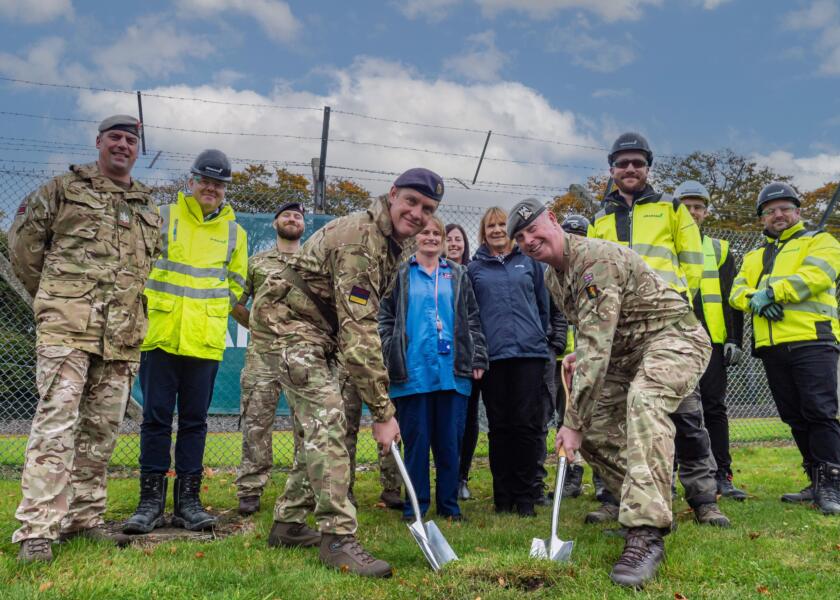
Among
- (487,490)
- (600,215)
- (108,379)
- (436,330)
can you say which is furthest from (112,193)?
(487,490)

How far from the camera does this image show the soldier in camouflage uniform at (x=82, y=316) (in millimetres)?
Result: 3771

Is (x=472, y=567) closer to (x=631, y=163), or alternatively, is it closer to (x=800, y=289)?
(x=631, y=163)

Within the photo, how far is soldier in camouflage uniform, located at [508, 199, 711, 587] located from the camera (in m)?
3.50

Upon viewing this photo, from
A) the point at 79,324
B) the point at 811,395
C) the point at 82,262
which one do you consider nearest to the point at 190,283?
the point at 82,262

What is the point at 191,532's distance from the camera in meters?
4.63

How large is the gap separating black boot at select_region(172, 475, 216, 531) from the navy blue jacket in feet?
7.42

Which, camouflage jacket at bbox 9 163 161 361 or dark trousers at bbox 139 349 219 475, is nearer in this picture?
camouflage jacket at bbox 9 163 161 361

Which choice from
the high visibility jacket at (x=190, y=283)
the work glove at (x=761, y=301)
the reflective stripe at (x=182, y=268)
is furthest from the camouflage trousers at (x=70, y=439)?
the work glove at (x=761, y=301)

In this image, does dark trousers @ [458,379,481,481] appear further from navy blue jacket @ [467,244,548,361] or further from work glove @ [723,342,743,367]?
work glove @ [723,342,743,367]

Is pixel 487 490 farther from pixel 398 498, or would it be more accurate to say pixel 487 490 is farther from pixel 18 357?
pixel 18 357

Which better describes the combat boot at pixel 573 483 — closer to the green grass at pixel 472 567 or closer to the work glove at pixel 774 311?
the green grass at pixel 472 567

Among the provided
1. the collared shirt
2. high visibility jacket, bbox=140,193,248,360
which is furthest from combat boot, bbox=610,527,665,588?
high visibility jacket, bbox=140,193,248,360

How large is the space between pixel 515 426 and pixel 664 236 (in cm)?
172

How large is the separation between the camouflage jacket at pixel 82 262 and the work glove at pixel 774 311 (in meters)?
4.59
